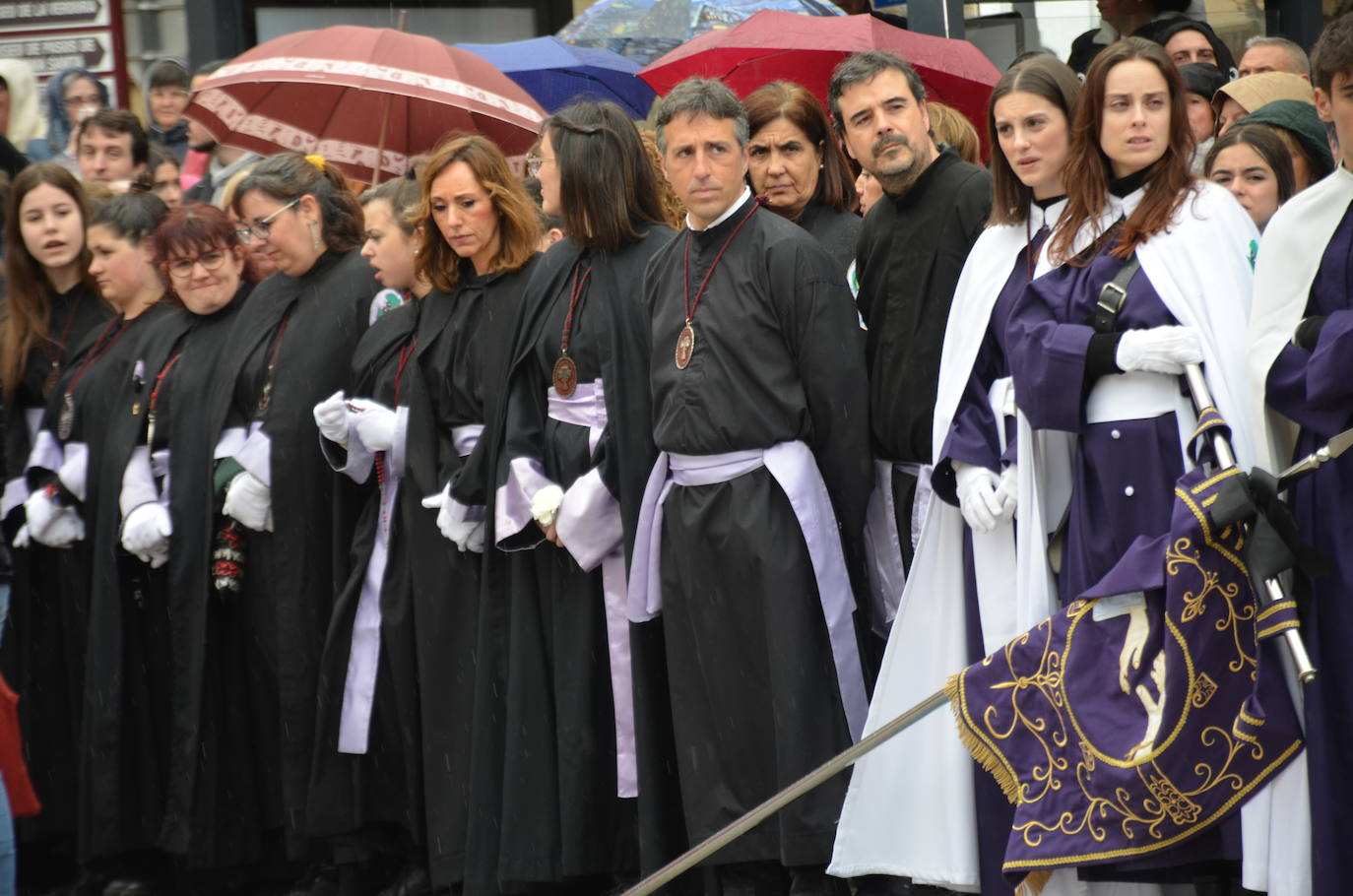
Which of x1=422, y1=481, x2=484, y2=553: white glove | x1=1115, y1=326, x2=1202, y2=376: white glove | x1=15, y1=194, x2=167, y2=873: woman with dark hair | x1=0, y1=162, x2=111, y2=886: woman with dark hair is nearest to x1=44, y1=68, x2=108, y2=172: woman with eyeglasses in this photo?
x1=0, y1=162, x2=111, y2=886: woman with dark hair

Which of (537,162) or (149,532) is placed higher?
(537,162)

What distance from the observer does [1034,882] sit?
185 inches

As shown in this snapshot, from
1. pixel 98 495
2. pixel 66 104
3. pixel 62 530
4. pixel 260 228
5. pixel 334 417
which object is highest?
pixel 66 104

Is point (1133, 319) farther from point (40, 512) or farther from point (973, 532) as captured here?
point (40, 512)

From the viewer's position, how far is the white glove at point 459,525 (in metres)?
6.10

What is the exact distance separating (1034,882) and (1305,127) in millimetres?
2444

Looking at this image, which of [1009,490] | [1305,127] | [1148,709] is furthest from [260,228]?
[1148,709]

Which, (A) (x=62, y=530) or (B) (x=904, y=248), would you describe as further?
(A) (x=62, y=530)

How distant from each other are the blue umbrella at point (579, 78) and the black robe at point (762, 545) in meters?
3.44

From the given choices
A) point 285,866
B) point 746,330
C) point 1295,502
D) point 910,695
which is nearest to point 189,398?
point 285,866

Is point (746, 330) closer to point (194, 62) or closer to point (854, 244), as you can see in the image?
point (854, 244)

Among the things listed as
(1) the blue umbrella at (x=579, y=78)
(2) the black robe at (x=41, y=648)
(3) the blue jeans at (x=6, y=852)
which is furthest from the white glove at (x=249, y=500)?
(1) the blue umbrella at (x=579, y=78)

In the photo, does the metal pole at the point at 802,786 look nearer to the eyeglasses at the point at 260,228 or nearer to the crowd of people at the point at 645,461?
the crowd of people at the point at 645,461

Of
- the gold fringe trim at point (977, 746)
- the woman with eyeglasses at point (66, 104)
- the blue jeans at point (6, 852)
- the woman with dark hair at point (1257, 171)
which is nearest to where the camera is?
the gold fringe trim at point (977, 746)
